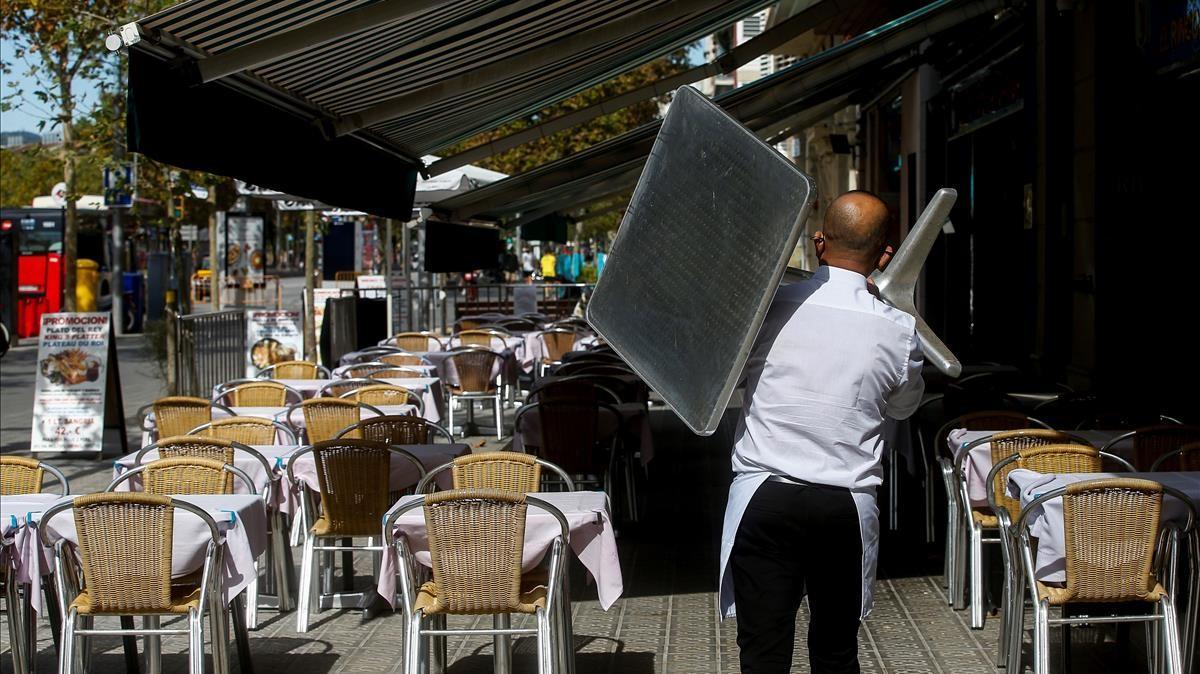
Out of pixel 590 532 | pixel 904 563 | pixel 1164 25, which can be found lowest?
pixel 904 563

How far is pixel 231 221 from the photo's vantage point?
30797 millimetres

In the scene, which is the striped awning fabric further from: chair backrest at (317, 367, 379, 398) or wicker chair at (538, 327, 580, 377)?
wicker chair at (538, 327, 580, 377)

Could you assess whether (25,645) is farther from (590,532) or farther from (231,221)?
(231,221)

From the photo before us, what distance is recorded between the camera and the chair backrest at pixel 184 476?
6656mm

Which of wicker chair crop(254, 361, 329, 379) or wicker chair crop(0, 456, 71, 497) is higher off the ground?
wicker chair crop(254, 361, 329, 379)

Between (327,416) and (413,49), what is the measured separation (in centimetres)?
255

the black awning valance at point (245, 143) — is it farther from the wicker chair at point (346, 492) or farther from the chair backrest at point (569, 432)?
the chair backrest at point (569, 432)

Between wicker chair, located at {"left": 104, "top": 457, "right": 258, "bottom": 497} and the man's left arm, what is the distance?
11.7ft

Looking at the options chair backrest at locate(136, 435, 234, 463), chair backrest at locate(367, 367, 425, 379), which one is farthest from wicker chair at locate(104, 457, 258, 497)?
chair backrest at locate(367, 367, 425, 379)

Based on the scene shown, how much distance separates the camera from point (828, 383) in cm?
385

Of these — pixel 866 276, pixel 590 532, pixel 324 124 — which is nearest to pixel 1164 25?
pixel 324 124

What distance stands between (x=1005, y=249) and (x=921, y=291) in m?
3.94

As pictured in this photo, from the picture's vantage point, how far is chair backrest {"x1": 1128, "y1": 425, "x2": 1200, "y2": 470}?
277 inches

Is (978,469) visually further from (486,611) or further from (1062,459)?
(486,611)
